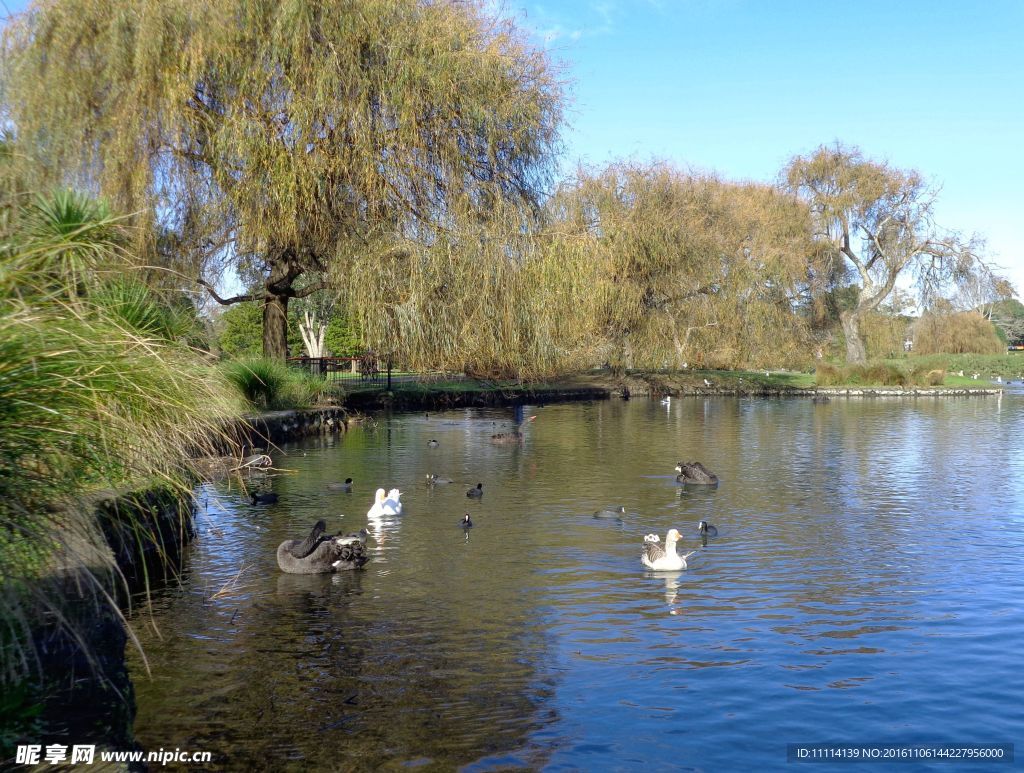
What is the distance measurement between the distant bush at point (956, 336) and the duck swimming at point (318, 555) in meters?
67.4

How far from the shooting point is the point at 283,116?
2030 cm

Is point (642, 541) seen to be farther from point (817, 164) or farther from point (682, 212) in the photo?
point (817, 164)

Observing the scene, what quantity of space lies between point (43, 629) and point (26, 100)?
56.5 ft

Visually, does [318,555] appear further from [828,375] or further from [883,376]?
[883,376]

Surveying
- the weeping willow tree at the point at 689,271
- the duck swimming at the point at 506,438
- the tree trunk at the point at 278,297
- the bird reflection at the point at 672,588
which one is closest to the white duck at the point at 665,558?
the bird reflection at the point at 672,588

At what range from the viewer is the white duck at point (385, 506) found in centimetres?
1316

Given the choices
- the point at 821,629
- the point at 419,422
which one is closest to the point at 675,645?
the point at 821,629

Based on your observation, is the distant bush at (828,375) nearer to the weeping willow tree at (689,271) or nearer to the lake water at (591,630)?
the weeping willow tree at (689,271)

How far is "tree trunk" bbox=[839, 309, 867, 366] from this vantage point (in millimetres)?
53938

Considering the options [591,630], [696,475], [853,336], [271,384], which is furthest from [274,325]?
[853,336]

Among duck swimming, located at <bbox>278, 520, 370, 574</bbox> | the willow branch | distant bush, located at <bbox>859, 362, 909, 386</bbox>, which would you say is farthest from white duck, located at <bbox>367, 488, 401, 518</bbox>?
distant bush, located at <bbox>859, 362, 909, 386</bbox>

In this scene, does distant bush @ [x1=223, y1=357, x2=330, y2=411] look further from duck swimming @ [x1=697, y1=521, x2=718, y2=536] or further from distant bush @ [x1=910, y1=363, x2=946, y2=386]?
distant bush @ [x1=910, y1=363, x2=946, y2=386]

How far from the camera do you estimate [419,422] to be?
1101 inches

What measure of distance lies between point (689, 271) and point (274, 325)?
75.7ft
